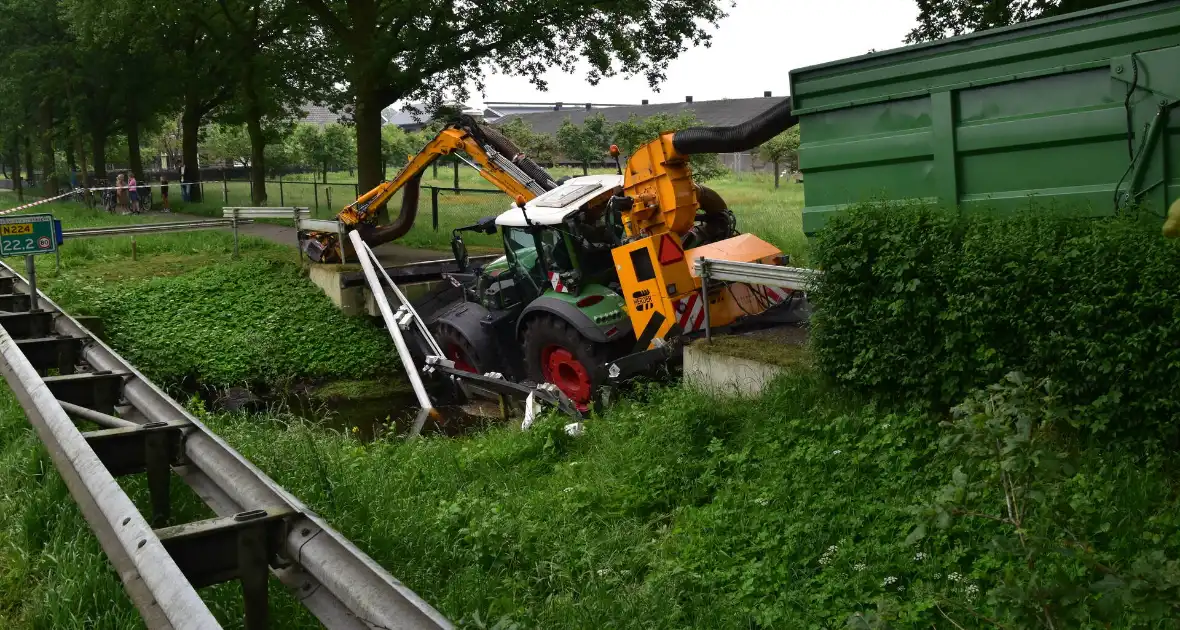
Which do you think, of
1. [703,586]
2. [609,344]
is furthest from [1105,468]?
[609,344]

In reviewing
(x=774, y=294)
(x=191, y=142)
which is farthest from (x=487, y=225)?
(x=191, y=142)

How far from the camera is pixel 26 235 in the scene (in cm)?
945

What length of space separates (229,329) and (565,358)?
595 cm

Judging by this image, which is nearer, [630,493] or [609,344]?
[630,493]

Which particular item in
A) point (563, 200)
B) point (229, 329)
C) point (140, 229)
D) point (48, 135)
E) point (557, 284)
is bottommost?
point (229, 329)

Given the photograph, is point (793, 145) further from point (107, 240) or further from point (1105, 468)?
point (1105, 468)

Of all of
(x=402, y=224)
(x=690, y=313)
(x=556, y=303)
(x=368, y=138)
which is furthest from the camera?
(x=368, y=138)

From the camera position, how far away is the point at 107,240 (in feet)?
59.8

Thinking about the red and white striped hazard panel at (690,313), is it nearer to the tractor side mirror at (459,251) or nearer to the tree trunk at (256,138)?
the tractor side mirror at (459,251)

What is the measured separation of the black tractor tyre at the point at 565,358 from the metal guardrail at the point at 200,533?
4.95 m

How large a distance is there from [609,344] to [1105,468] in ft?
18.9

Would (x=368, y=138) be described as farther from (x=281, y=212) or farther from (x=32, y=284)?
(x=32, y=284)

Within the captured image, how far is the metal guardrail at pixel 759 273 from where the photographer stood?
25.1 feet

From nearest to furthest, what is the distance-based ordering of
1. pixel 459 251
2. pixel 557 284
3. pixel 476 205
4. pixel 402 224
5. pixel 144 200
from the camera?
pixel 557 284 → pixel 459 251 → pixel 402 224 → pixel 476 205 → pixel 144 200
